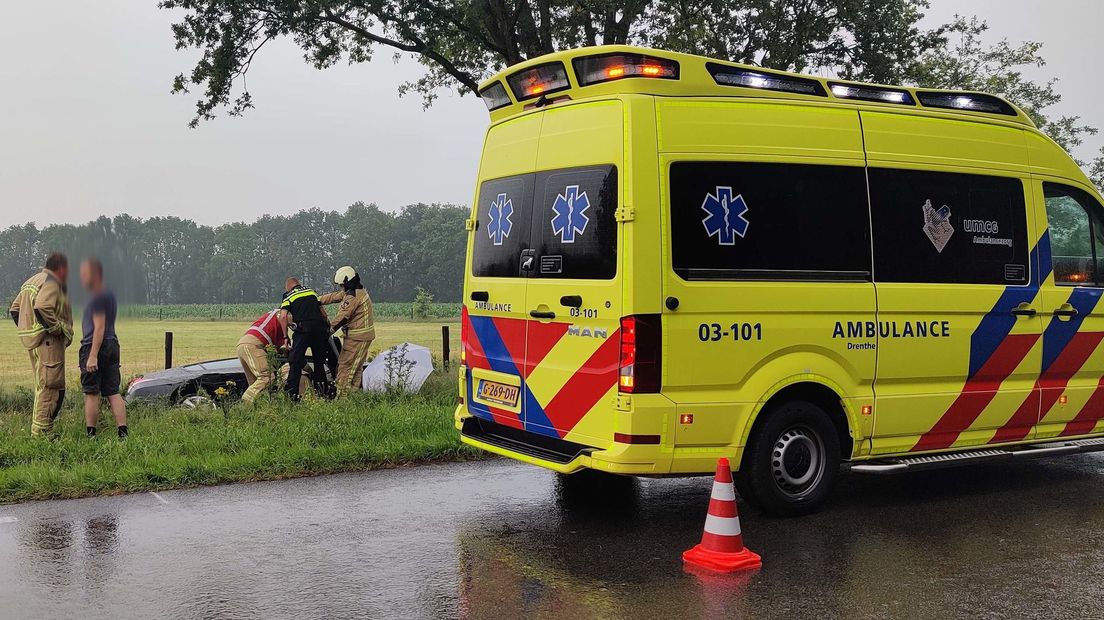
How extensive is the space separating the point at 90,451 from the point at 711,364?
5155 mm

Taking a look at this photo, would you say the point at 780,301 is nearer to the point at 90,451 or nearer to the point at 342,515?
the point at 342,515

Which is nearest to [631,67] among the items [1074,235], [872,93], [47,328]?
[872,93]

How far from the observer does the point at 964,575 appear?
498 centimetres

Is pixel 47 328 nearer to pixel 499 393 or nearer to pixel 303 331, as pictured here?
pixel 303 331

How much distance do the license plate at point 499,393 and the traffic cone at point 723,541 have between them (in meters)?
1.66

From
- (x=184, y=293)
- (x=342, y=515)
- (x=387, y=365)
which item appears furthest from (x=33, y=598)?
(x=184, y=293)

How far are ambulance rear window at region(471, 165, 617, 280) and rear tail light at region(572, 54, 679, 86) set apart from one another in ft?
1.89

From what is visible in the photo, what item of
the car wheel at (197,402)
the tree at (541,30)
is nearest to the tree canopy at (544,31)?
the tree at (541,30)

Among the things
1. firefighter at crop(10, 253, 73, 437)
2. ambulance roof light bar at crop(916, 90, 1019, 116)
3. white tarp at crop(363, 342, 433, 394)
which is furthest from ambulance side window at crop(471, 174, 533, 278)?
white tarp at crop(363, 342, 433, 394)

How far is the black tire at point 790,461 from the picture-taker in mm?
5887

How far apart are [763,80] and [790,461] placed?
2.42 m

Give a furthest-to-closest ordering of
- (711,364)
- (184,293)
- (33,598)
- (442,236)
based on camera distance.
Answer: (442,236) < (184,293) < (711,364) < (33,598)

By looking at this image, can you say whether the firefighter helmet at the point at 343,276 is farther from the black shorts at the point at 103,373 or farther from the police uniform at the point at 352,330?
the black shorts at the point at 103,373

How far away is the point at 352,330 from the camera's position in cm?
1216
